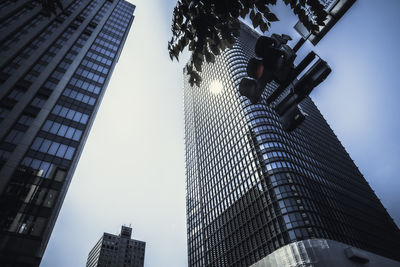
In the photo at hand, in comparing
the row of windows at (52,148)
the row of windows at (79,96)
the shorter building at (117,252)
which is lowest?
the row of windows at (52,148)

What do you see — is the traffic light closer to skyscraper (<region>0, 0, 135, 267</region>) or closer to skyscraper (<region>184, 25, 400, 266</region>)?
skyscraper (<region>0, 0, 135, 267</region>)

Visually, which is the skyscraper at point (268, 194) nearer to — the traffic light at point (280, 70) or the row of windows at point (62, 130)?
the row of windows at point (62, 130)

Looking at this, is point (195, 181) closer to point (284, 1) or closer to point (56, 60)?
point (56, 60)

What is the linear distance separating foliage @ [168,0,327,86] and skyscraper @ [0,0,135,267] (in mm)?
12153

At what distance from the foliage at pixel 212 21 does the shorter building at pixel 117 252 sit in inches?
5370

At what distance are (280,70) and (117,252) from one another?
144 meters

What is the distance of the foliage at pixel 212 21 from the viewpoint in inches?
131

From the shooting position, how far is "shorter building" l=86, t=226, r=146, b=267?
117500mm

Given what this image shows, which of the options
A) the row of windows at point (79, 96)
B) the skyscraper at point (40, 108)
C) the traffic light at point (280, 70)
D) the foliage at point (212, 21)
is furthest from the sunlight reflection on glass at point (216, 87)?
the traffic light at point (280, 70)

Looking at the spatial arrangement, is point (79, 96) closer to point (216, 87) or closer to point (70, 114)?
A: point (70, 114)

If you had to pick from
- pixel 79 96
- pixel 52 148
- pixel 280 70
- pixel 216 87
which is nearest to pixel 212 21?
pixel 280 70

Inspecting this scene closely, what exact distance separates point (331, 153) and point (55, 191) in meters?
78.6

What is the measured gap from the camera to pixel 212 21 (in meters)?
3.63

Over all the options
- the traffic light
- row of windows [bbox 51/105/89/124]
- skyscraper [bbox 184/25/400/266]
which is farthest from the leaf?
skyscraper [bbox 184/25/400/266]
